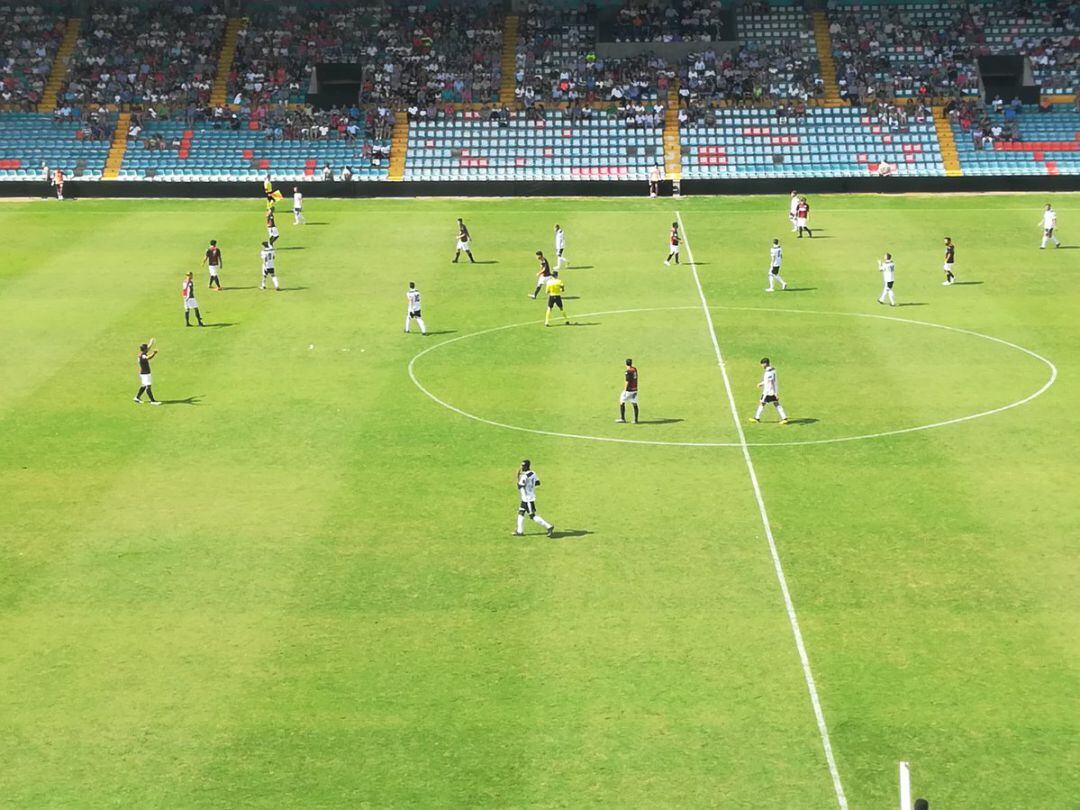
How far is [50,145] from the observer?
81.1 m

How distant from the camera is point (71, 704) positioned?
2544 centimetres

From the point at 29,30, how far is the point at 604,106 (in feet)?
113

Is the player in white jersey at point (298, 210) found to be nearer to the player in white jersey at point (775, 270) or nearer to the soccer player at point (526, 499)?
the player in white jersey at point (775, 270)

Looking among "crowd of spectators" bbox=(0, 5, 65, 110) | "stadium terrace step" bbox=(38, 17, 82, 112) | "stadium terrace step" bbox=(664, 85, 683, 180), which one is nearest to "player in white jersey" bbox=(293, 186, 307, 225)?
"stadium terrace step" bbox=(664, 85, 683, 180)

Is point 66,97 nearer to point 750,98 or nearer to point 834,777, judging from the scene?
point 750,98

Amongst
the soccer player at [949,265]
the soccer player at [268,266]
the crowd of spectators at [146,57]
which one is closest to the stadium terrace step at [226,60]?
the crowd of spectators at [146,57]

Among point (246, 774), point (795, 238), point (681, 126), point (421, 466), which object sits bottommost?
point (246, 774)

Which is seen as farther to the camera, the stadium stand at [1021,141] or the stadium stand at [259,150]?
the stadium stand at [259,150]

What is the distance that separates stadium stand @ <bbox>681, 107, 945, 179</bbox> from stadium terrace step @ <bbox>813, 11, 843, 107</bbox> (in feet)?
4.78

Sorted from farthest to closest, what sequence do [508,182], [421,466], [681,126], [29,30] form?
[29,30] < [681,126] < [508,182] < [421,466]

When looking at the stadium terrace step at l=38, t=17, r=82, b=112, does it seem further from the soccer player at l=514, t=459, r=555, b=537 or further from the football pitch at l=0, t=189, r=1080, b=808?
the soccer player at l=514, t=459, r=555, b=537

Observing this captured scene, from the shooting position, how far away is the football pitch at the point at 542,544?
937 inches

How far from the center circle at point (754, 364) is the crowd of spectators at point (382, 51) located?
37138mm

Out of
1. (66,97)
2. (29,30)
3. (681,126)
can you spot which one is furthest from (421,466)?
(29,30)
